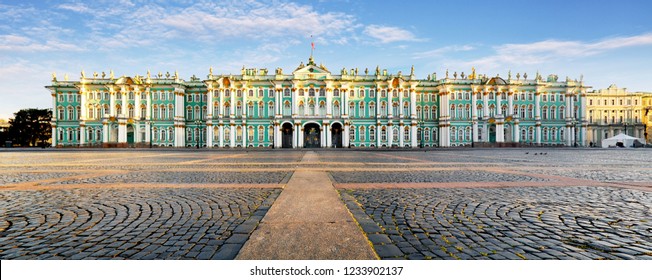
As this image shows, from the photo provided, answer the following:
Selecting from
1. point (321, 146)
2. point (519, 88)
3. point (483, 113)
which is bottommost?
point (321, 146)

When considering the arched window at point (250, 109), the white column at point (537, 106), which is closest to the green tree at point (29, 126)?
the arched window at point (250, 109)

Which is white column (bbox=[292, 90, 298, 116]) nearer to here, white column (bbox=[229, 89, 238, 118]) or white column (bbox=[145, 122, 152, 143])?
white column (bbox=[229, 89, 238, 118])

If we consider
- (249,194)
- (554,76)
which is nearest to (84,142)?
(249,194)

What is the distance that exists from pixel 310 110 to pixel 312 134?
4230mm

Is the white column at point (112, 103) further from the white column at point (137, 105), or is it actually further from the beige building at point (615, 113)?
the beige building at point (615, 113)

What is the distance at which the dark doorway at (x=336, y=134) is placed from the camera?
2249 inches

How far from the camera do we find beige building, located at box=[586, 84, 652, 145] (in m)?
70.4

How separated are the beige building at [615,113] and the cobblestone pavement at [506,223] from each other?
8149cm

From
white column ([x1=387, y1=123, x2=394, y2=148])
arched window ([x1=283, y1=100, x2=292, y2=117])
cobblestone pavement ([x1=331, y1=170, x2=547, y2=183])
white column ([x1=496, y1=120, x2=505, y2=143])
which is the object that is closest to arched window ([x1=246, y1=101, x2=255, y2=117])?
arched window ([x1=283, y1=100, x2=292, y2=117])

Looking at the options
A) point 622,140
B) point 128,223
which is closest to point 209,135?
point 128,223

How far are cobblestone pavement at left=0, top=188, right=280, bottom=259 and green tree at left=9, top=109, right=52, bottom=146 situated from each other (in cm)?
8313

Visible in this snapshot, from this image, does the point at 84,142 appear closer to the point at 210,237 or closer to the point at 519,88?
the point at 210,237
